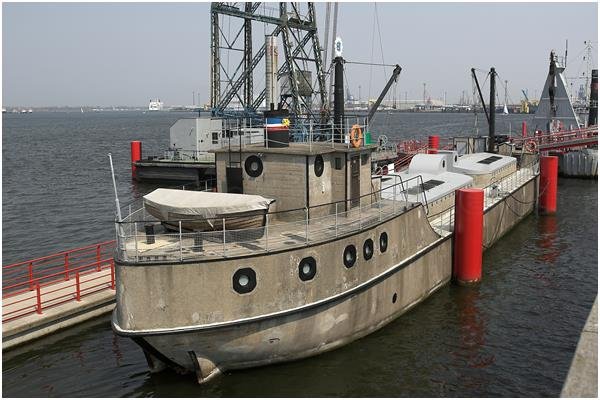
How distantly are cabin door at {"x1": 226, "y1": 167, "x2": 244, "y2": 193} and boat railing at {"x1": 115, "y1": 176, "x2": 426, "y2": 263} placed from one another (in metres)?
1.69

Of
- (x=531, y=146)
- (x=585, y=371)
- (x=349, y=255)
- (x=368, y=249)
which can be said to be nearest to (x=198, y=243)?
(x=349, y=255)

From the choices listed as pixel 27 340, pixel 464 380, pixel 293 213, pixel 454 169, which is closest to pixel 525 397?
pixel 464 380

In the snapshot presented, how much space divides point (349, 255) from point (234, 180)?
16.3ft

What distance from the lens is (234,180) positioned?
19.8m

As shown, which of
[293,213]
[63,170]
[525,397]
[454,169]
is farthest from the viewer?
[63,170]

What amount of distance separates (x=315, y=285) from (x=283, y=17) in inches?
2240

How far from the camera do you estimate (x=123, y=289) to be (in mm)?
14938

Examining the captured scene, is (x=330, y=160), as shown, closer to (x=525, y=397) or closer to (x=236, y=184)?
(x=236, y=184)

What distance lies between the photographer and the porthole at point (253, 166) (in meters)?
19.1

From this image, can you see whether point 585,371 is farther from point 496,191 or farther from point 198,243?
point 496,191

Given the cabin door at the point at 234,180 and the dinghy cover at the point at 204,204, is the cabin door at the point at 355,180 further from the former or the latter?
the dinghy cover at the point at 204,204

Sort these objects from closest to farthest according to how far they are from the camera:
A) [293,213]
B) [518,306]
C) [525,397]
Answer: [525,397]
[293,213]
[518,306]

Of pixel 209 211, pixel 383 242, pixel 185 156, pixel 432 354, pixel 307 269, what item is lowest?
pixel 432 354

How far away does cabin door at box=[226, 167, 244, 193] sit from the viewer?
19.7m
